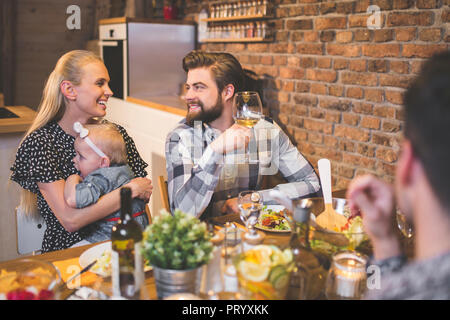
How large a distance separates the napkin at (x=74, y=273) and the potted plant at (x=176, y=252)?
0.23m

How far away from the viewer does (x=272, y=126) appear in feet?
7.29

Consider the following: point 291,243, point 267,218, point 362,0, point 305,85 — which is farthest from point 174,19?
point 291,243

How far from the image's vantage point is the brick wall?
2480mm

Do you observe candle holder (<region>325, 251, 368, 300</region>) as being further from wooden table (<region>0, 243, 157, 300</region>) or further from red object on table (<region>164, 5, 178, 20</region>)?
red object on table (<region>164, 5, 178, 20</region>)

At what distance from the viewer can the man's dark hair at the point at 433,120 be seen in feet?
1.99

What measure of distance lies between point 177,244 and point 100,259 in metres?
0.32

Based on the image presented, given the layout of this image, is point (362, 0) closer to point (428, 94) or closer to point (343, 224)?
point (343, 224)

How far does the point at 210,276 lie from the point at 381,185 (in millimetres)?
436

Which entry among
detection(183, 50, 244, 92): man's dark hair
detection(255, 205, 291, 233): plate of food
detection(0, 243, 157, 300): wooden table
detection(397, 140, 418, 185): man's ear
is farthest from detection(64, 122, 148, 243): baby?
detection(397, 140, 418, 185): man's ear

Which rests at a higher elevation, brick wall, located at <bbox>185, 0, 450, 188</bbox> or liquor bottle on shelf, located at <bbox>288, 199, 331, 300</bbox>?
brick wall, located at <bbox>185, 0, 450, 188</bbox>

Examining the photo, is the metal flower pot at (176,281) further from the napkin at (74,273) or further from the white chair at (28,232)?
the white chair at (28,232)

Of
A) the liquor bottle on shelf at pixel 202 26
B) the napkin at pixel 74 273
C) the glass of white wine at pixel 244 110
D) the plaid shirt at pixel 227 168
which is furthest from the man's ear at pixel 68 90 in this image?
the liquor bottle on shelf at pixel 202 26

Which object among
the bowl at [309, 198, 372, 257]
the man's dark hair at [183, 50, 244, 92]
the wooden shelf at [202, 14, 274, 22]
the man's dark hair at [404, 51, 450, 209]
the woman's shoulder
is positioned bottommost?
the bowl at [309, 198, 372, 257]

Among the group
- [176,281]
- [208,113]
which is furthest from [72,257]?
[208,113]
